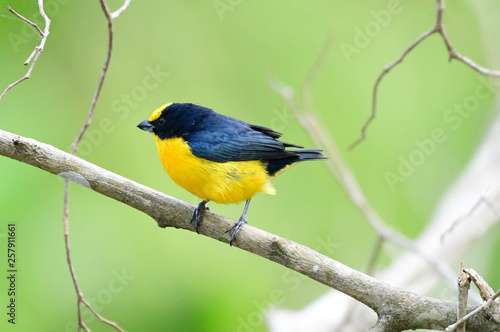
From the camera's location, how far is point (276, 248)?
255cm

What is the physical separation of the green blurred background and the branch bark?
77 cm

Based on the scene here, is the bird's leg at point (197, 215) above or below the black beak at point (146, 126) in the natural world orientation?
below

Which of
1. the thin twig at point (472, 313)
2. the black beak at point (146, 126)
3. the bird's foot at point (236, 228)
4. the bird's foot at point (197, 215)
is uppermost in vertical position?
the thin twig at point (472, 313)

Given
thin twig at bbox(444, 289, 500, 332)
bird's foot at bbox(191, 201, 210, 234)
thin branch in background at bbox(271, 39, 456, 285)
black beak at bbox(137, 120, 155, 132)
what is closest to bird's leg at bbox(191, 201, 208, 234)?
bird's foot at bbox(191, 201, 210, 234)

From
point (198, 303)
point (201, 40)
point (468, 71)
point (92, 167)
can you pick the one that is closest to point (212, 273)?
point (198, 303)

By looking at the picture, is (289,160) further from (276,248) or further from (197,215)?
(276,248)

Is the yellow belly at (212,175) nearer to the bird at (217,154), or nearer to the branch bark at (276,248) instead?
the bird at (217,154)

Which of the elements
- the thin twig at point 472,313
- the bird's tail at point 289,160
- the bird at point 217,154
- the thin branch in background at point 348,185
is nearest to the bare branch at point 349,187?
the thin branch in background at point 348,185

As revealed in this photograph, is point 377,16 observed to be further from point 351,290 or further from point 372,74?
point 351,290

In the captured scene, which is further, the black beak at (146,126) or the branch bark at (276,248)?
the black beak at (146,126)

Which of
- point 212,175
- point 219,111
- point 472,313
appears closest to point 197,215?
point 212,175

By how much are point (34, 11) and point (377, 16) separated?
3571 millimetres

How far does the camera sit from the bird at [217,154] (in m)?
3.14

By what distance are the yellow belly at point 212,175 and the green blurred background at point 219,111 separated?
1.03 metres
